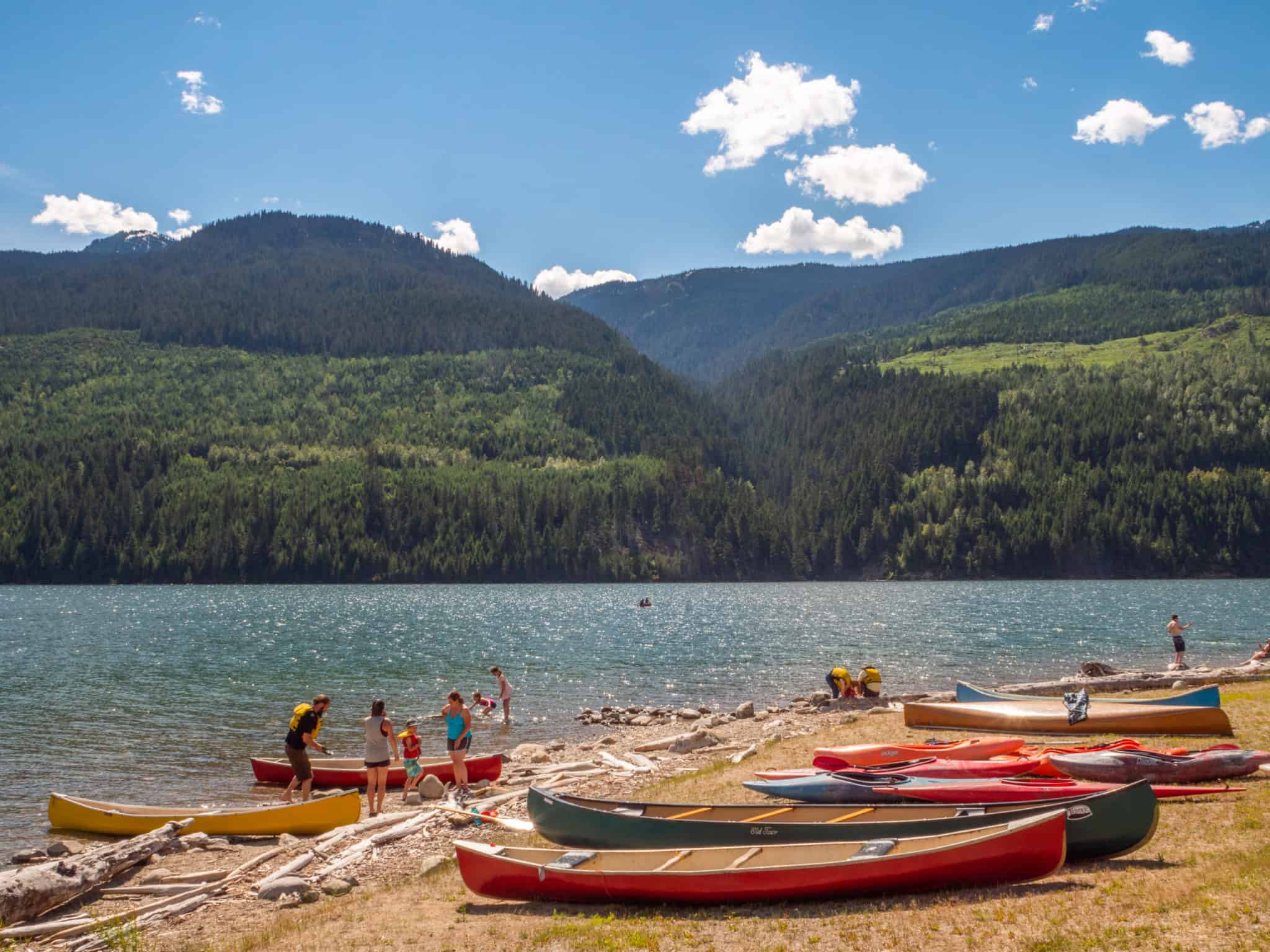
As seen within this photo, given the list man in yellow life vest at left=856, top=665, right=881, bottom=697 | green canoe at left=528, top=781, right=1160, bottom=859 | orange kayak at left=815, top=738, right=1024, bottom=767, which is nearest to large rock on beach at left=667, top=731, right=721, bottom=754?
orange kayak at left=815, top=738, right=1024, bottom=767

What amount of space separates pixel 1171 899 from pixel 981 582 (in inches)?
7050

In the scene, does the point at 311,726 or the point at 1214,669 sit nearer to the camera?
the point at 311,726

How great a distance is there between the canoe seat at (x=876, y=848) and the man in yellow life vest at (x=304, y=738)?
13838 mm

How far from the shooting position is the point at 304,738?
23.3 m

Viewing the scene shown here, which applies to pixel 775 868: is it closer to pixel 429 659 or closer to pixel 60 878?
pixel 60 878

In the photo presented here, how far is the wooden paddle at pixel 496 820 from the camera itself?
1967 centimetres

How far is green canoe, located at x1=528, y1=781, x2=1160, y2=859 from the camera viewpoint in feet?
47.1

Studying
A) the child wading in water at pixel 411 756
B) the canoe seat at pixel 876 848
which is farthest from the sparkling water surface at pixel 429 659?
the canoe seat at pixel 876 848

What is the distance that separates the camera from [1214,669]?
1642 inches

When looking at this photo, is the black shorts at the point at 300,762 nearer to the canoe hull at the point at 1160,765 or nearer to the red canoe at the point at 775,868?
the red canoe at the point at 775,868

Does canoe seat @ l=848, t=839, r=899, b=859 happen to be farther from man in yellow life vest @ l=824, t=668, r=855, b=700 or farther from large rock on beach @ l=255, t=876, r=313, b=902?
man in yellow life vest @ l=824, t=668, r=855, b=700

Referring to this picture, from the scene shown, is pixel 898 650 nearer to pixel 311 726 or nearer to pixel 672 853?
pixel 311 726

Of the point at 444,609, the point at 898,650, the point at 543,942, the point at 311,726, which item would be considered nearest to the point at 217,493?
the point at 444,609

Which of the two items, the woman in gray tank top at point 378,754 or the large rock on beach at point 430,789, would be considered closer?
the woman in gray tank top at point 378,754
